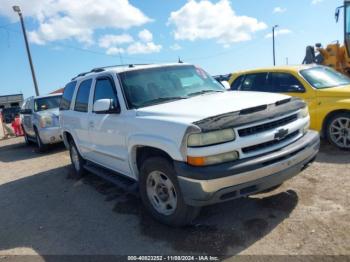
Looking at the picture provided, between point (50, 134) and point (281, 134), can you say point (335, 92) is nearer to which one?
point (281, 134)

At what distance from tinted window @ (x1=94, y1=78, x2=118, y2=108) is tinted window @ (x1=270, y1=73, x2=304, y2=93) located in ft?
→ 13.2

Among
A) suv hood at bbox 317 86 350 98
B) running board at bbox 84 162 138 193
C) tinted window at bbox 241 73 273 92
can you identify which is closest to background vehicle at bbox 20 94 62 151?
running board at bbox 84 162 138 193

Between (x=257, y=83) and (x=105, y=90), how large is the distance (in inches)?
159

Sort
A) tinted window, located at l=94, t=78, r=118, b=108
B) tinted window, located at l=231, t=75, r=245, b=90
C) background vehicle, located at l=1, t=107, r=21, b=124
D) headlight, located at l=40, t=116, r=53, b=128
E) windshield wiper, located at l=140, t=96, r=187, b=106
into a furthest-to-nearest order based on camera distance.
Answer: background vehicle, located at l=1, t=107, r=21, b=124, headlight, located at l=40, t=116, r=53, b=128, tinted window, located at l=231, t=75, r=245, b=90, tinted window, located at l=94, t=78, r=118, b=108, windshield wiper, located at l=140, t=96, r=187, b=106

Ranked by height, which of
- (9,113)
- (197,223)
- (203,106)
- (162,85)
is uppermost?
(162,85)

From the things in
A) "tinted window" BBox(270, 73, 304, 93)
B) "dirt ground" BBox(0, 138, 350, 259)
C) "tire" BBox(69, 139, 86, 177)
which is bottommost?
"dirt ground" BBox(0, 138, 350, 259)

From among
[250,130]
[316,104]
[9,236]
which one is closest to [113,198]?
[9,236]

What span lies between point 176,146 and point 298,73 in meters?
4.76

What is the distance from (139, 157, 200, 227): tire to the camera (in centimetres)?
379

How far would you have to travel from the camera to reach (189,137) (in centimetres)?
345

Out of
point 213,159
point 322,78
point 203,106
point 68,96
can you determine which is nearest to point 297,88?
point 322,78

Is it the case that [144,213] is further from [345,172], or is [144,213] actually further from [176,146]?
[345,172]

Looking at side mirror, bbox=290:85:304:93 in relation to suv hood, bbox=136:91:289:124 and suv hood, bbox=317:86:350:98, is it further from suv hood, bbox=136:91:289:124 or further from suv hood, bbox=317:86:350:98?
suv hood, bbox=136:91:289:124

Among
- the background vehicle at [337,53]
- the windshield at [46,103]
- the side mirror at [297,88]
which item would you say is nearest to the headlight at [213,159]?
the side mirror at [297,88]
